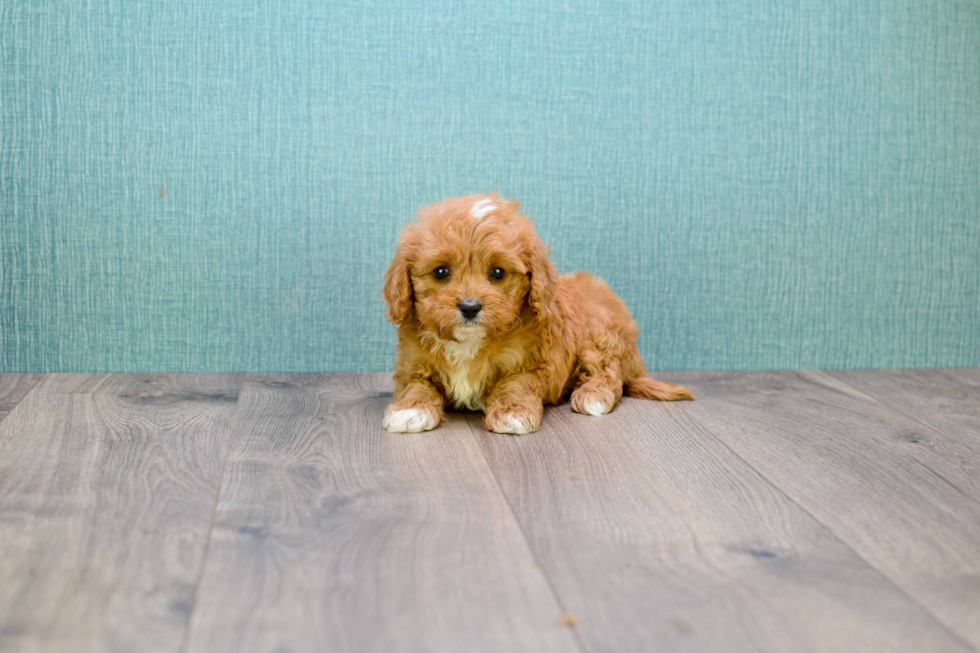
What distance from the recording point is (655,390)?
8.13ft

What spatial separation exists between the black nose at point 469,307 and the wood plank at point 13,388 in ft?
3.75

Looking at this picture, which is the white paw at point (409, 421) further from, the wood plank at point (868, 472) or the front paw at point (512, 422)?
the wood plank at point (868, 472)

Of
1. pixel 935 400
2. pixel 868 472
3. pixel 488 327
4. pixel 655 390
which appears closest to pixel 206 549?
pixel 488 327

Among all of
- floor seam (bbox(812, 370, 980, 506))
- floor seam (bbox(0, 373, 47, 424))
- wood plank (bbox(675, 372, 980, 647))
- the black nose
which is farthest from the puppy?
floor seam (bbox(0, 373, 47, 424))

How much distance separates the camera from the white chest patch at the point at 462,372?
7.09 feet

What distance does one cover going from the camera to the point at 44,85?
2.57 meters

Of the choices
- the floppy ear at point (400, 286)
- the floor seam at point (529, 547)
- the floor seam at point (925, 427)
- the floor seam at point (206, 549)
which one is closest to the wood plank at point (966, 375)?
the floor seam at point (925, 427)

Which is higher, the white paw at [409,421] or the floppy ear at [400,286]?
the floppy ear at [400,286]

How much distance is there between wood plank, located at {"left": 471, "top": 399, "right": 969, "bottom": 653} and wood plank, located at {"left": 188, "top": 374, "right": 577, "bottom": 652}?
63 mm

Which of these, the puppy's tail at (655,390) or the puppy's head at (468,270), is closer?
the puppy's head at (468,270)

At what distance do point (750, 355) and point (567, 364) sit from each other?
2.90 ft

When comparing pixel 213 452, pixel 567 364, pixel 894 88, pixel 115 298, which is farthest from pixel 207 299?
pixel 894 88

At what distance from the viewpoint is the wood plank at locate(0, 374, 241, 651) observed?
116 cm

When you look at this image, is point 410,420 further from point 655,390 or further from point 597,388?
point 655,390
